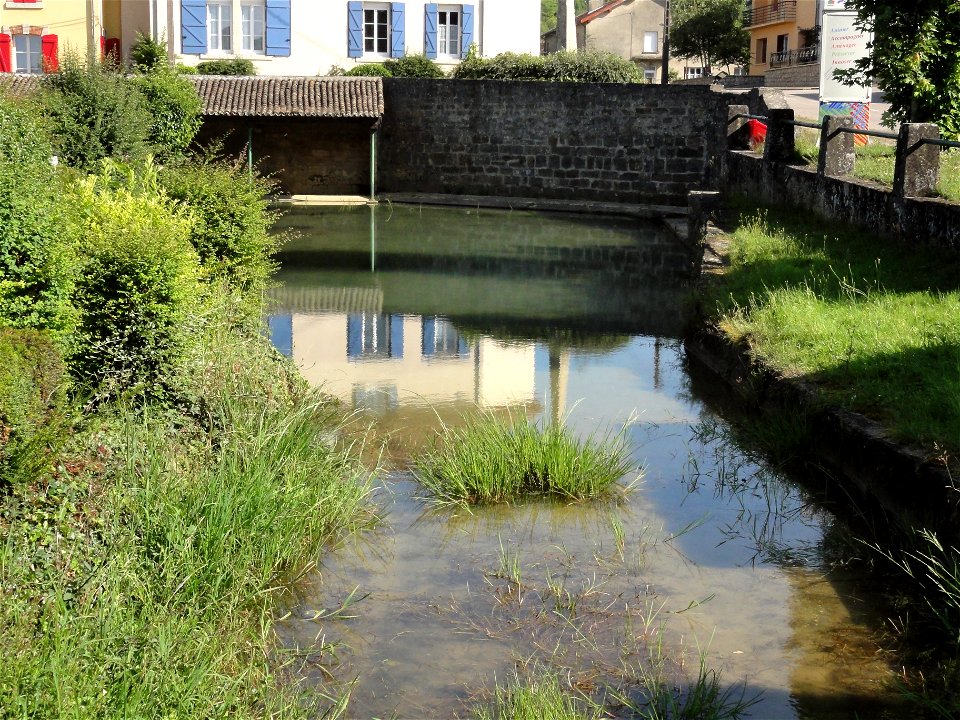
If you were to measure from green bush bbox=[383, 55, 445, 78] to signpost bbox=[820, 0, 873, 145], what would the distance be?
1361cm

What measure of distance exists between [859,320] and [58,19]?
27.2 metres

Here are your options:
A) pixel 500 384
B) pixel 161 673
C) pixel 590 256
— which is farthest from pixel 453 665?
pixel 590 256

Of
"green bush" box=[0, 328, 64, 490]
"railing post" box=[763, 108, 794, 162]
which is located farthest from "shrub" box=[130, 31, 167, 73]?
"green bush" box=[0, 328, 64, 490]

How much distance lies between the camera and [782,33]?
5409cm

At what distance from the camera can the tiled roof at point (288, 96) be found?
23938 mm

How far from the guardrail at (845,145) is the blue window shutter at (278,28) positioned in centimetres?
1431

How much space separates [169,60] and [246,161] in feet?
20.4

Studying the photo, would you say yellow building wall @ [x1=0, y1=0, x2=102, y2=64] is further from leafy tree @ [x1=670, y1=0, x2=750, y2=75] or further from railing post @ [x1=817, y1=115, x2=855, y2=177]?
leafy tree @ [x1=670, y1=0, x2=750, y2=75]

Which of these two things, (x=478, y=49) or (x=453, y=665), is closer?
(x=453, y=665)

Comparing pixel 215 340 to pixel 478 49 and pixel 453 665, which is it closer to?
pixel 453 665

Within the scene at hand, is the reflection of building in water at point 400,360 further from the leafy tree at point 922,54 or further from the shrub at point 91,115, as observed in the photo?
the leafy tree at point 922,54

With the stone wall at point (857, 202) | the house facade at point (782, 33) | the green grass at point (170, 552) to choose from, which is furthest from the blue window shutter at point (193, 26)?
the house facade at point (782, 33)

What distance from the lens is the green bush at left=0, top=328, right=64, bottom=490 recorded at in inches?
184

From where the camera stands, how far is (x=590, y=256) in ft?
57.7
